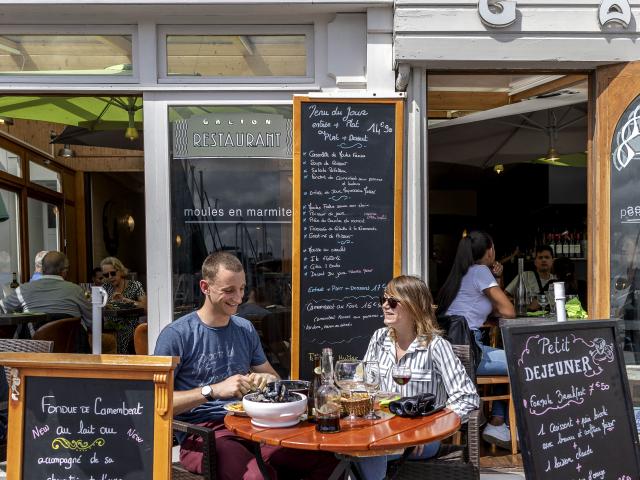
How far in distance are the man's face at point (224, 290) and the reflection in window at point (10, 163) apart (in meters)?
5.84

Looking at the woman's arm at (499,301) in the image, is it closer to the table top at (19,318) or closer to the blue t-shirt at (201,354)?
the blue t-shirt at (201,354)

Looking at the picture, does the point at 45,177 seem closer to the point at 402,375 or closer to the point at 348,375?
the point at 348,375

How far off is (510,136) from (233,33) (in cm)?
337

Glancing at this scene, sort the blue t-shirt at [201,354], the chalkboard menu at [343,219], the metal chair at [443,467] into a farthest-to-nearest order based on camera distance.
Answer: the chalkboard menu at [343,219]
the blue t-shirt at [201,354]
the metal chair at [443,467]

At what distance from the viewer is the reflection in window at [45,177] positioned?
844cm

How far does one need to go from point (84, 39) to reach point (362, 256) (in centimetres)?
236

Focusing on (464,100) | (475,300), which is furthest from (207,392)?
(464,100)

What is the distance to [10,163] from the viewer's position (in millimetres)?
7730

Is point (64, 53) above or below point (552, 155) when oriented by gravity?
above

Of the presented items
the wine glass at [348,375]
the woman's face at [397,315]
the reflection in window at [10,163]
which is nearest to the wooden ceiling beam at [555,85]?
the woman's face at [397,315]

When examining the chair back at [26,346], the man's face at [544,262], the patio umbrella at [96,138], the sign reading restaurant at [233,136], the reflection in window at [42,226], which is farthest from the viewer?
the reflection in window at [42,226]

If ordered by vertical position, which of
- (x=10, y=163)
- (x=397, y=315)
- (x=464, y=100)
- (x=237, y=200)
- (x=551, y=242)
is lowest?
(x=397, y=315)

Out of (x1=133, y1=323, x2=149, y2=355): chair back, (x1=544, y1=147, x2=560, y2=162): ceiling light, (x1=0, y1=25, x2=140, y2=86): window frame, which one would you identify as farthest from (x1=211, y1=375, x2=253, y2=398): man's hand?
(x1=544, y1=147, x2=560, y2=162): ceiling light

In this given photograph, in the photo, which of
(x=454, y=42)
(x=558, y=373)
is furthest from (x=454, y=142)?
(x=558, y=373)
